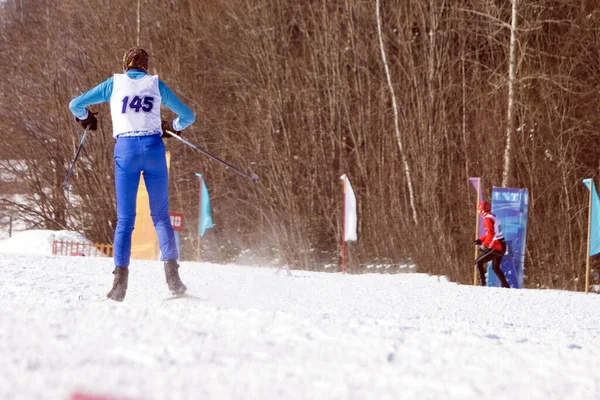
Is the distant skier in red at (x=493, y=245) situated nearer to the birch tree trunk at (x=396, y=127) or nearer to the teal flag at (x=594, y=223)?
the teal flag at (x=594, y=223)

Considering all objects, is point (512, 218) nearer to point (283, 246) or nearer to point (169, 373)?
point (283, 246)

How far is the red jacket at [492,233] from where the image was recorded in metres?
12.8

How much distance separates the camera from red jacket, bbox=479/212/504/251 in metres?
12.8

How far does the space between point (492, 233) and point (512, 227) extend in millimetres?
826

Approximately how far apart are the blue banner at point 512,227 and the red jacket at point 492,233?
552 millimetres

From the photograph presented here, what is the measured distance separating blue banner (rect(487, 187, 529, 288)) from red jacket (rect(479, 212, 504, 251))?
0.55 meters

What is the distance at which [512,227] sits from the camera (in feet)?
44.2

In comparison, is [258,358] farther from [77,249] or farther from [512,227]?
[77,249]

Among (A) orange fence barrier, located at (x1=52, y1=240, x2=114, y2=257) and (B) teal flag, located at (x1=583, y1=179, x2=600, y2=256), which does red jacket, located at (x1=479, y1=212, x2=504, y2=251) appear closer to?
(B) teal flag, located at (x1=583, y1=179, x2=600, y2=256)

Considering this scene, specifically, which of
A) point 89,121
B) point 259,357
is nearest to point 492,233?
point 89,121

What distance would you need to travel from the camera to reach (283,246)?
20750 millimetres

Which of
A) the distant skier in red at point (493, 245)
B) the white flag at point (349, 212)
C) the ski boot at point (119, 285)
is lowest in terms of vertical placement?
the ski boot at point (119, 285)

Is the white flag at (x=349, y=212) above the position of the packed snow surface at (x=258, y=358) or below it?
above

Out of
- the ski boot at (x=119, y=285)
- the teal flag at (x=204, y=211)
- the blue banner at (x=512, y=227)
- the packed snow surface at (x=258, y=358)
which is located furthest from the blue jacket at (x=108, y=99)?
the teal flag at (x=204, y=211)
